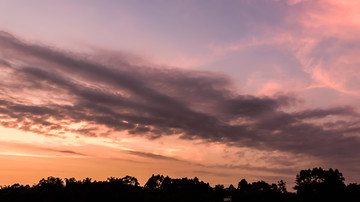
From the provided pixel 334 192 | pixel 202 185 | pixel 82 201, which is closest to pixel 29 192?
pixel 82 201

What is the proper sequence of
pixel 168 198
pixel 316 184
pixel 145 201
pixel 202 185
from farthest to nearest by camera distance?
pixel 202 185, pixel 316 184, pixel 168 198, pixel 145 201

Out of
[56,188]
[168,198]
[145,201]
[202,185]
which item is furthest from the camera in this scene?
[202,185]

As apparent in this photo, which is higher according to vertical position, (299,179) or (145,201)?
(299,179)

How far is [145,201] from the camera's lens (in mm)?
105000

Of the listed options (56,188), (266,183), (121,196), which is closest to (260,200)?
(121,196)

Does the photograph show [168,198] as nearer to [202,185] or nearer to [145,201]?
[145,201]

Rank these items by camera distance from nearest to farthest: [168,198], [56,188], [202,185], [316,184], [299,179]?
[168,198] → [56,188] → [316,184] → [299,179] → [202,185]

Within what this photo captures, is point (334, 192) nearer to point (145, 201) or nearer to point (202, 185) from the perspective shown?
point (145, 201)

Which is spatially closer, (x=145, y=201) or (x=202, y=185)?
(x=145, y=201)

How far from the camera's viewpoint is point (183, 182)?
184250 millimetres

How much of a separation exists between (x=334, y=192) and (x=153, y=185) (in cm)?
10172

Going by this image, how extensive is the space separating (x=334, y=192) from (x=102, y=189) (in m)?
77.5

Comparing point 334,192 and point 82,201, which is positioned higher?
point 334,192

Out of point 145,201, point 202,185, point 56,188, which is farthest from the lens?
point 202,185
